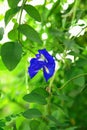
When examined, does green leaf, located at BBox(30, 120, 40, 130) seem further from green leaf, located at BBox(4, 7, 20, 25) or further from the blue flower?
green leaf, located at BBox(4, 7, 20, 25)

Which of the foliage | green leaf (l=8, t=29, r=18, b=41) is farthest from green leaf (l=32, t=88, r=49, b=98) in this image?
green leaf (l=8, t=29, r=18, b=41)

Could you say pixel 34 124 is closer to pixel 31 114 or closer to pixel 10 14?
pixel 31 114

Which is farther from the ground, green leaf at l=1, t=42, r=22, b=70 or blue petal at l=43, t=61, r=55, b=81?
green leaf at l=1, t=42, r=22, b=70

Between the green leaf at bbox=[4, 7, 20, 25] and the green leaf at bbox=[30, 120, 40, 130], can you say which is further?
the green leaf at bbox=[30, 120, 40, 130]

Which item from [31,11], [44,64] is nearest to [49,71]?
[44,64]

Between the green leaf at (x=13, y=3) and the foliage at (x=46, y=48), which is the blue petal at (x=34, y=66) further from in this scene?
the green leaf at (x=13, y=3)

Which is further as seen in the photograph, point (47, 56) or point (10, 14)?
point (47, 56)

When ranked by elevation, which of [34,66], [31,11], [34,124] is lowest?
[34,124]
